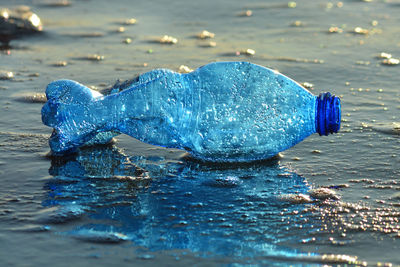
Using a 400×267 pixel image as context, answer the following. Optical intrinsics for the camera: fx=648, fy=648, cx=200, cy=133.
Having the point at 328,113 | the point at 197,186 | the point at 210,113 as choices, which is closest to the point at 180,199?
the point at 197,186

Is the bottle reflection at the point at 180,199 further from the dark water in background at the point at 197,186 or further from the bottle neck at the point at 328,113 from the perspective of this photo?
the bottle neck at the point at 328,113

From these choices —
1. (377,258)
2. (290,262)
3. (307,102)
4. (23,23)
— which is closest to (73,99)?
(307,102)

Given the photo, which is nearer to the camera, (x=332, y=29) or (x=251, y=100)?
(x=251, y=100)

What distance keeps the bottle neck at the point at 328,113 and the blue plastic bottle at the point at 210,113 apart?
2 cm

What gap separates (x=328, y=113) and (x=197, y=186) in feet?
2.40

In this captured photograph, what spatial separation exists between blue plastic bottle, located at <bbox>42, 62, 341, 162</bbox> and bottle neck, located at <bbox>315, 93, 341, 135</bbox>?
0.6 inches

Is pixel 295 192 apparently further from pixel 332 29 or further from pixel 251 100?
pixel 332 29

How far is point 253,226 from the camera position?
260 centimetres

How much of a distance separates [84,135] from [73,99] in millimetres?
198

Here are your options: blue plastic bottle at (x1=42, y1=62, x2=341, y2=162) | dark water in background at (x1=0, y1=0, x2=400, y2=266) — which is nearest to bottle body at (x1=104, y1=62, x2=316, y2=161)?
blue plastic bottle at (x1=42, y1=62, x2=341, y2=162)

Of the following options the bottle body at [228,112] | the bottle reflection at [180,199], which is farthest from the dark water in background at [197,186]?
the bottle body at [228,112]

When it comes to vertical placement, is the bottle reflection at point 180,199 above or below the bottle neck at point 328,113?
below

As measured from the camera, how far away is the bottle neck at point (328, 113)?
311 centimetres

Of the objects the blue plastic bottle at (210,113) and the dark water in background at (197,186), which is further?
the blue plastic bottle at (210,113)
